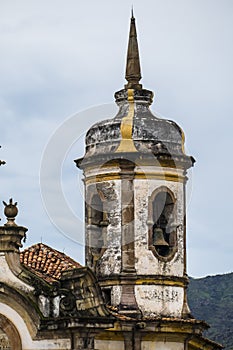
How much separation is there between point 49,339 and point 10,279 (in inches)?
55.1

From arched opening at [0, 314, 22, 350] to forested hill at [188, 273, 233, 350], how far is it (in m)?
33.5

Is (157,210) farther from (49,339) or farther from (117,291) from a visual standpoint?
(49,339)

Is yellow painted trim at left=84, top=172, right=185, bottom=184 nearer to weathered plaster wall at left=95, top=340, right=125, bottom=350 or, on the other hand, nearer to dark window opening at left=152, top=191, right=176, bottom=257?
dark window opening at left=152, top=191, right=176, bottom=257

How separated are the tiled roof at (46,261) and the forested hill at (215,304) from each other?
28718 mm

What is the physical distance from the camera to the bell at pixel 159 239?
1176 inches

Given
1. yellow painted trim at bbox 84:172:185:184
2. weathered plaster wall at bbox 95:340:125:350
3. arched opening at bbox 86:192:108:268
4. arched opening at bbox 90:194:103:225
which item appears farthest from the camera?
arched opening at bbox 90:194:103:225

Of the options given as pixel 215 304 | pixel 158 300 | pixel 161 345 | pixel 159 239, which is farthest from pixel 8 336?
pixel 215 304

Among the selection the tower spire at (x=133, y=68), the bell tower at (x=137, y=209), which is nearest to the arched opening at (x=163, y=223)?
the bell tower at (x=137, y=209)

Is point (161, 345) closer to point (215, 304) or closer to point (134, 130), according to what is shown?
point (134, 130)

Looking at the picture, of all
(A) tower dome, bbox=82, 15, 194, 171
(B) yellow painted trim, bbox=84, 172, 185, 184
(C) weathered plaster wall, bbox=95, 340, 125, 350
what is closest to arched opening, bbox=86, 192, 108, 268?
(B) yellow painted trim, bbox=84, 172, 185, 184

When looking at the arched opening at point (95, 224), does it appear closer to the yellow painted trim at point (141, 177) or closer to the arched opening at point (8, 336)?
the yellow painted trim at point (141, 177)

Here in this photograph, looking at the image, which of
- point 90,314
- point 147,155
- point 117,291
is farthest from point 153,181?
point 90,314

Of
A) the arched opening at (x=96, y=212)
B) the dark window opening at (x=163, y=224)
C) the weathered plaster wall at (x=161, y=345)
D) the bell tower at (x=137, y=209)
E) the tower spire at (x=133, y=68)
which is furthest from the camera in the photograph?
the tower spire at (x=133, y=68)

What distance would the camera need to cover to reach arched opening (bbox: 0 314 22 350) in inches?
1031
